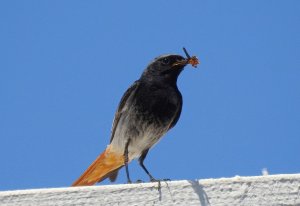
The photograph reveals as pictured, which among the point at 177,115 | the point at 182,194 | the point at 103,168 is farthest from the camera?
the point at 103,168

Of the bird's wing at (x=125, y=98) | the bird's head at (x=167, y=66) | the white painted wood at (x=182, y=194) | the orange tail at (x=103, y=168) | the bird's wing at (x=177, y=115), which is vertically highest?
the bird's head at (x=167, y=66)

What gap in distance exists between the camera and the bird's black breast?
523 centimetres

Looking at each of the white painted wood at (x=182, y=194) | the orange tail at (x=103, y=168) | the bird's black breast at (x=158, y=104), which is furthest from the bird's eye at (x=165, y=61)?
the white painted wood at (x=182, y=194)

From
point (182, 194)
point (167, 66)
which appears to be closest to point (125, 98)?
point (167, 66)

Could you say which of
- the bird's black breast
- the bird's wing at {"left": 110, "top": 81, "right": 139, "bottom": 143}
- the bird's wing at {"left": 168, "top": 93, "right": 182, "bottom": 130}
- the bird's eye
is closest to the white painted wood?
the bird's black breast

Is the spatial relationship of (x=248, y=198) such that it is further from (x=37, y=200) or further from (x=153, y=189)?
(x=37, y=200)

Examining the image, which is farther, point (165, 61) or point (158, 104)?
point (165, 61)

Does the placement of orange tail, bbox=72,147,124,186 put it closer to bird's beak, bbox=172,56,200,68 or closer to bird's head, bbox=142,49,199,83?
bird's head, bbox=142,49,199,83

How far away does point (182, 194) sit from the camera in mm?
3180

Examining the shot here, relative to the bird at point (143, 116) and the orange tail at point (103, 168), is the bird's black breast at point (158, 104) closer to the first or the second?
the bird at point (143, 116)

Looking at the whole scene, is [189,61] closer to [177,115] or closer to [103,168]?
[177,115]

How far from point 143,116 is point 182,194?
2.13 m

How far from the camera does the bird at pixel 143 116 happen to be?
207 inches

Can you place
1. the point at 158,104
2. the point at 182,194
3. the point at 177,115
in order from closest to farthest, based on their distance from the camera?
the point at 182,194 → the point at 158,104 → the point at 177,115
